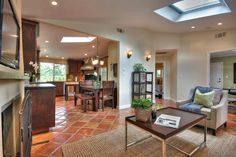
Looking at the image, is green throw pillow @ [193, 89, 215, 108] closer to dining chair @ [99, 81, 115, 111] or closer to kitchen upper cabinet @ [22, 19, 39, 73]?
dining chair @ [99, 81, 115, 111]

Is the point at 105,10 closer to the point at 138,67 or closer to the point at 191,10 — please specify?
the point at 138,67

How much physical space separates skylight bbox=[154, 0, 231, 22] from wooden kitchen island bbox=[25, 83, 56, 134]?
3.24m

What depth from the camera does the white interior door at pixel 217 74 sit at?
26.0ft

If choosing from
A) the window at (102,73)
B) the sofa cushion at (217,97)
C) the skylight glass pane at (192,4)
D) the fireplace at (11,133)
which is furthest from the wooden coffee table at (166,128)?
the window at (102,73)

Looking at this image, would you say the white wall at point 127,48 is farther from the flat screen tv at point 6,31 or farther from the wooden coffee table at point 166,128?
the flat screen tv at point 6,31

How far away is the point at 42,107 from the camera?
2.82 m

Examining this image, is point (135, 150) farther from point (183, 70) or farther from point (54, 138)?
point (183, 70)

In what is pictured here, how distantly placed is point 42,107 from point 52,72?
711 centimetres

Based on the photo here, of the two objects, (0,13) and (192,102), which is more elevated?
(0,13)

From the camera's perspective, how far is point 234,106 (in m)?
5.35

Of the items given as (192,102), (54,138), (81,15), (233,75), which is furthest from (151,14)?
(233,75)

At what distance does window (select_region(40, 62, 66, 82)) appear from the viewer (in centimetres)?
895

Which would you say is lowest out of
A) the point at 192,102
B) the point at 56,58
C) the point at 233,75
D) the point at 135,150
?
the point at 135,150

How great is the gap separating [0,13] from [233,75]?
9397mm
